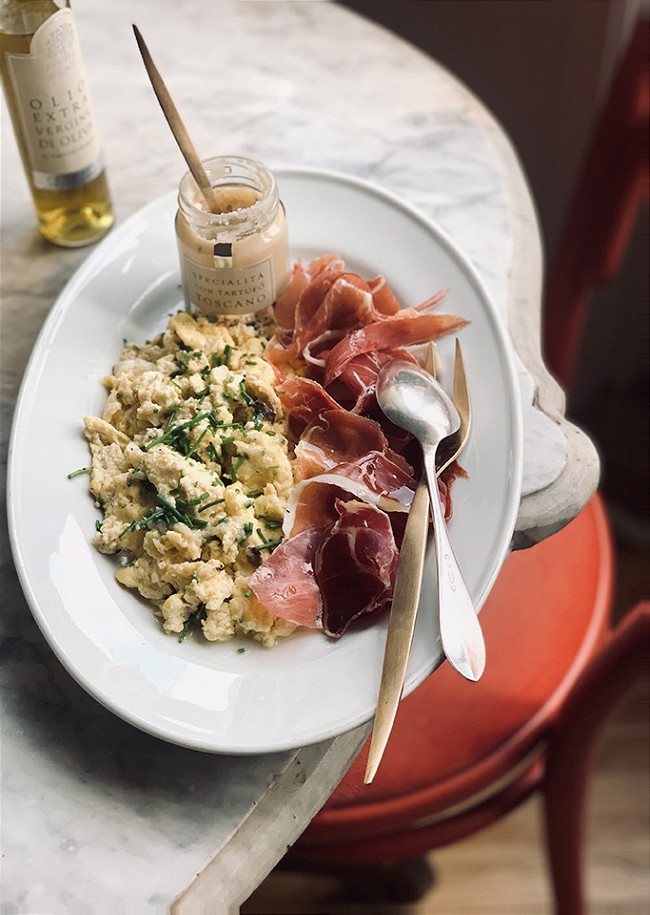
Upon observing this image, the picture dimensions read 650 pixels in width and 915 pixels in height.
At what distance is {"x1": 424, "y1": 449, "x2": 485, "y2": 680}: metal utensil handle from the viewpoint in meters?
0.81

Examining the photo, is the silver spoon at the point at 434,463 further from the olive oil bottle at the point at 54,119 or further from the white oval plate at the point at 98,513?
the olive oil bottle at the point at 54,119

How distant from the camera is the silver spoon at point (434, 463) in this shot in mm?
816

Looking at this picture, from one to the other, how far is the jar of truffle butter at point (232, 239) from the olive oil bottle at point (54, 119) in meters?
0.18

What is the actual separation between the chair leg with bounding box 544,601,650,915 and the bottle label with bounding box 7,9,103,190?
91 centimetres

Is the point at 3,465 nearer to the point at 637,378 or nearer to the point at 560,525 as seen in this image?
the point at 560,525

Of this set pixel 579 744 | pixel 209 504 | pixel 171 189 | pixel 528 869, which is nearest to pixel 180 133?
pixel 171 189

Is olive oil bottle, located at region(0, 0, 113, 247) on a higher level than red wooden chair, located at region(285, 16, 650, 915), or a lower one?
higher

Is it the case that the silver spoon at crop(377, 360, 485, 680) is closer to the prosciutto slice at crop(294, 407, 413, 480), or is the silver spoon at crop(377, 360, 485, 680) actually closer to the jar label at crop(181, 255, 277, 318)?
the prosciutto slice at crop(294, 407, 413, 480)

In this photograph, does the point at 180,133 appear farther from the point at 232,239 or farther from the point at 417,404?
the point at 417,404

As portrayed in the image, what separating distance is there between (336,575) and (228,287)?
0.39m

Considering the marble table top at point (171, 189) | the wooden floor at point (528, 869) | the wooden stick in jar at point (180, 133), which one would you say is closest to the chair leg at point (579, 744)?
the marble table top at point (171, 189)

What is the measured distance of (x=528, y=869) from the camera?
66.3 inches

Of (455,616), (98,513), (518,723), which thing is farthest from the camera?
(518,723)

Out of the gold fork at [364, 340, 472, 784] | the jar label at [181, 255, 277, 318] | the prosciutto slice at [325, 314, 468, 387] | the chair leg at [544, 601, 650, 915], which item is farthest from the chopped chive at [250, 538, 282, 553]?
the chair leg at [544, 601, 650, 915]
